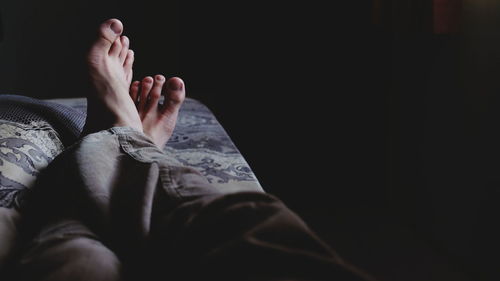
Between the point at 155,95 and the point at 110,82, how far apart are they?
13 cm

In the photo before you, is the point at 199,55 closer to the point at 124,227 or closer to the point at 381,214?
the point at 381,214

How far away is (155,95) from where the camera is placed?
129cm

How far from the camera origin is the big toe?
4.17ft

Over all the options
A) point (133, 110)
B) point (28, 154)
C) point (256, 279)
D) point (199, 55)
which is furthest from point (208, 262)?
point (199, 55)

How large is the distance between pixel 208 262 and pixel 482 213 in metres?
1.11

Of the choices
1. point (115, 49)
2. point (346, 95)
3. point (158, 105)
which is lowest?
point (346, 95)

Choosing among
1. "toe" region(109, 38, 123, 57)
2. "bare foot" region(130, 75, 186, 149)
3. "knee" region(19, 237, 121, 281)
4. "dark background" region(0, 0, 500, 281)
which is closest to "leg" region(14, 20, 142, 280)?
"knee" region(19, 237, 121, 281)

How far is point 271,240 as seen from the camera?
433 mm

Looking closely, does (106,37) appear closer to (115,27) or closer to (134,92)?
(115,27)

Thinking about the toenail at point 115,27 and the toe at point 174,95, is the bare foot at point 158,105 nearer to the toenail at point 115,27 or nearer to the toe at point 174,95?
the toe at point 174,95

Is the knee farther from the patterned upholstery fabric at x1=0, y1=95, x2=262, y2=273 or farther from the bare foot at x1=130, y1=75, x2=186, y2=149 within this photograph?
the bare foot at x1=130, y1=75, x2=186, y2=149

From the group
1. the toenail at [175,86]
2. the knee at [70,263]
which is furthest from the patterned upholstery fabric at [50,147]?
the knee at [70,263]

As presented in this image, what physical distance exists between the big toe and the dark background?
0.77m

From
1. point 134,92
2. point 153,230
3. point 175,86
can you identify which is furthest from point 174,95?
point 153,230
